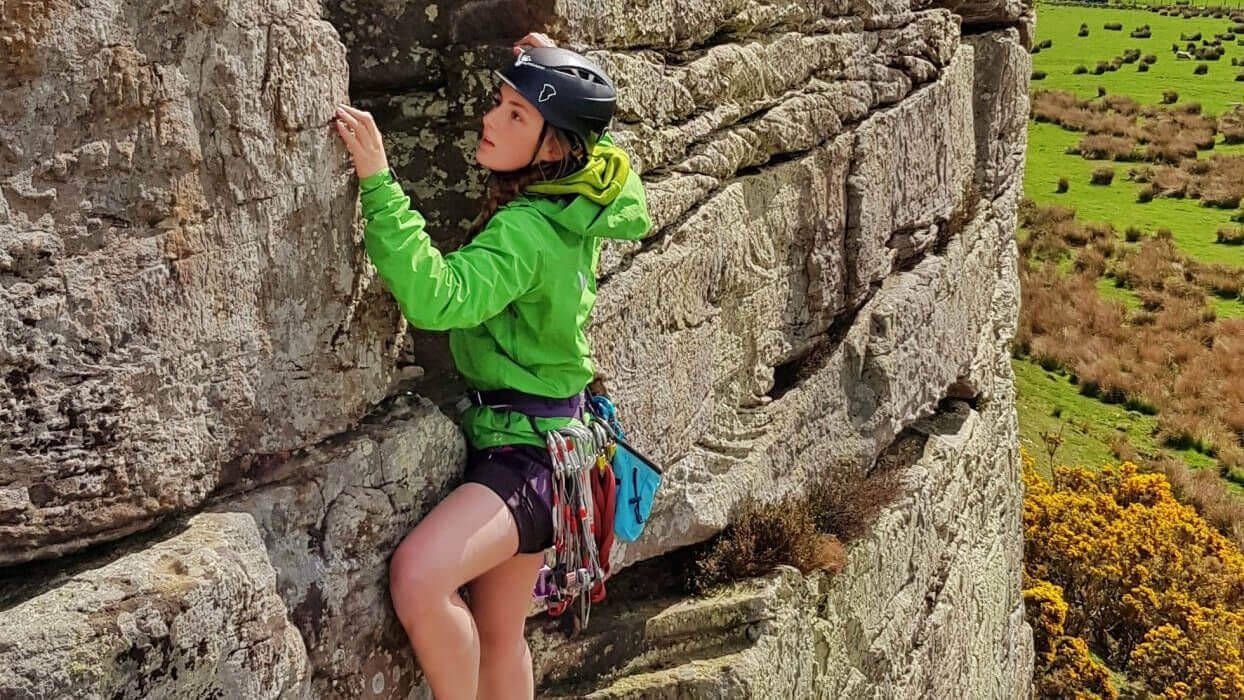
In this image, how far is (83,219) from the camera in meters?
2.69

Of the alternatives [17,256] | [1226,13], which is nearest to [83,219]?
[17,256]

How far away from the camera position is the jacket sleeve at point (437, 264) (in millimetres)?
3020

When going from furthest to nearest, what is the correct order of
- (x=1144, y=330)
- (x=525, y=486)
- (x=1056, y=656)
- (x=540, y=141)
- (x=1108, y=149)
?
(x=1108, y=149), (x=1144, y=330), (x=1056, y=656), (x=525, y=486), (x=540, y=141)

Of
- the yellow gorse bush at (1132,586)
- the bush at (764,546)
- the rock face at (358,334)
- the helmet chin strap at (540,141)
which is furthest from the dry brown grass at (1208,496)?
the helmet chin strap at (540,141)

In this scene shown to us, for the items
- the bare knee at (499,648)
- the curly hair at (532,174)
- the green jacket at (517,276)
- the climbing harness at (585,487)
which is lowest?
the bare knee at (499,648)

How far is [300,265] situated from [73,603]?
3.45ft

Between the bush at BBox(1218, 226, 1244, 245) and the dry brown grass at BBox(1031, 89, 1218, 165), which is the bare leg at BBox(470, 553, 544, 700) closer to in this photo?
the bush at BBox(1218, 226, 1244, 245)

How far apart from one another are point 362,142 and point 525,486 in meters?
1.12

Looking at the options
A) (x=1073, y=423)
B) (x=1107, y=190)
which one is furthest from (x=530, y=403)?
(x=1107, y=190)

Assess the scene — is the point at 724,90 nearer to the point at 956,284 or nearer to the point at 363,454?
the point at 363,454

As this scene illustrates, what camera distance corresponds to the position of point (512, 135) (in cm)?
332

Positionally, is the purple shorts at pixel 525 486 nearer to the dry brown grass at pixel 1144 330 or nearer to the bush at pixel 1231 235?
the dry brown grass at pixel 1144 330

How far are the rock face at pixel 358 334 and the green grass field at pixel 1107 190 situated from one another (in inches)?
393

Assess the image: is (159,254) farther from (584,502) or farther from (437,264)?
(584,502)
